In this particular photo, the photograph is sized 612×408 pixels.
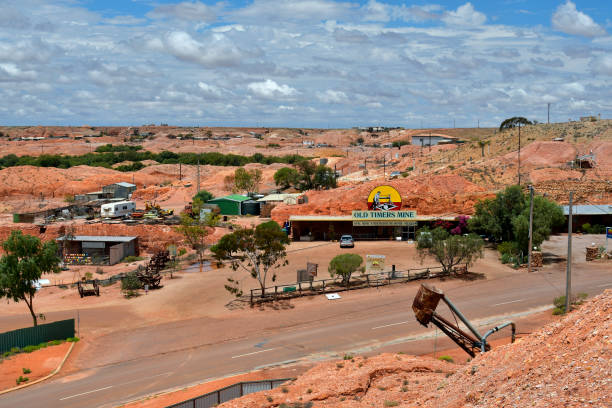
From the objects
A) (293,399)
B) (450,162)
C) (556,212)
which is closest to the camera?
(293,399)

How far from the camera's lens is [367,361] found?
23.0 metres

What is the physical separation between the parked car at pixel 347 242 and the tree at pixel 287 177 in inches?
1398

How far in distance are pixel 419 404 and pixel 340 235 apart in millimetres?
42110

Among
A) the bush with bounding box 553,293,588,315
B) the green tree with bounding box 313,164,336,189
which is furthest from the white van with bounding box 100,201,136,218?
the bush with bounding box 553,293,588,315

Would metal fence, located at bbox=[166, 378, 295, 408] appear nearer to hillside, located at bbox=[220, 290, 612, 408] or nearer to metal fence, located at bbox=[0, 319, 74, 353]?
hillside, located at bbox=[220, 290, 612, 408]

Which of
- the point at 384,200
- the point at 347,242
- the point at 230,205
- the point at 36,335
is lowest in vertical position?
the point at 36,335

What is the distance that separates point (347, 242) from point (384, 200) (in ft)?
24.7

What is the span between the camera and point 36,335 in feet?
101

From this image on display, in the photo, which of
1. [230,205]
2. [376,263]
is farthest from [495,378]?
[230,205]

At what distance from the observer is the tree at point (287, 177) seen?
88062mm

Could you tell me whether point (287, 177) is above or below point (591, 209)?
above

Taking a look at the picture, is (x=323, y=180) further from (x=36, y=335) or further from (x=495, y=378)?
(x=495, y=378)

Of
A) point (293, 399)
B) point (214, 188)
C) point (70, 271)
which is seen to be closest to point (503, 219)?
point (293, 399)

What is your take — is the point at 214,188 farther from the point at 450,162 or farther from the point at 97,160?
the point at 97,160
